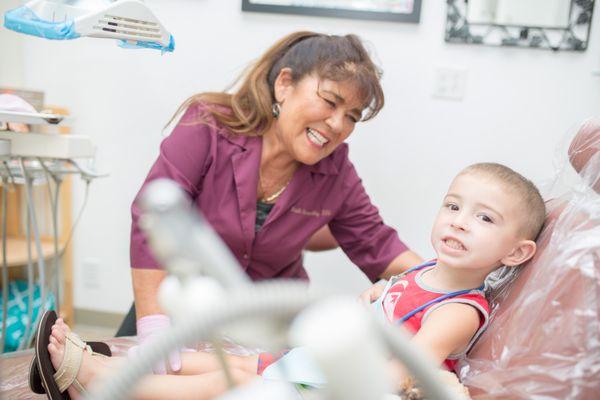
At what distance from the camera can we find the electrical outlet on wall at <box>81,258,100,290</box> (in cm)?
244

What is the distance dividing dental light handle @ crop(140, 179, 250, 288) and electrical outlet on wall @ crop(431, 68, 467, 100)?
5.79 ft

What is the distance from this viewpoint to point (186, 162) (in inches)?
55.4

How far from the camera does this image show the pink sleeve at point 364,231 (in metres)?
1.62

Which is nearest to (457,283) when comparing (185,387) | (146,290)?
(185,387)

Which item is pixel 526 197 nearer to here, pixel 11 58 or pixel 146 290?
pixel 146 290

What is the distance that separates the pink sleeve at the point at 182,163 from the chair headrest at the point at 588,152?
0.83m

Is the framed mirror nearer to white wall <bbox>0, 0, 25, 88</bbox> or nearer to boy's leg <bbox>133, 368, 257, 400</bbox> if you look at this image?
boy's leg <bbox>133, 368, 257, 400</bbox>

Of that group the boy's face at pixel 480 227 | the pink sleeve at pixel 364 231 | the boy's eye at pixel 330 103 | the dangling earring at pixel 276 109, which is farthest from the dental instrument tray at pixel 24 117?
the boy's face at pixel 480 227

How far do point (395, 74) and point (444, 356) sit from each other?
4.25 feet

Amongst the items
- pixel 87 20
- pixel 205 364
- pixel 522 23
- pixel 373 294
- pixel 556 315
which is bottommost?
pixel 205 364

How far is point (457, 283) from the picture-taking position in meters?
1.14

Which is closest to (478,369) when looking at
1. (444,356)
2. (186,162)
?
(444,356)

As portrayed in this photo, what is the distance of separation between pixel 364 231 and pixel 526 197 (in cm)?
62

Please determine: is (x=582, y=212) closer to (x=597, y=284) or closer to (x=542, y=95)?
(x=597, y=284)
